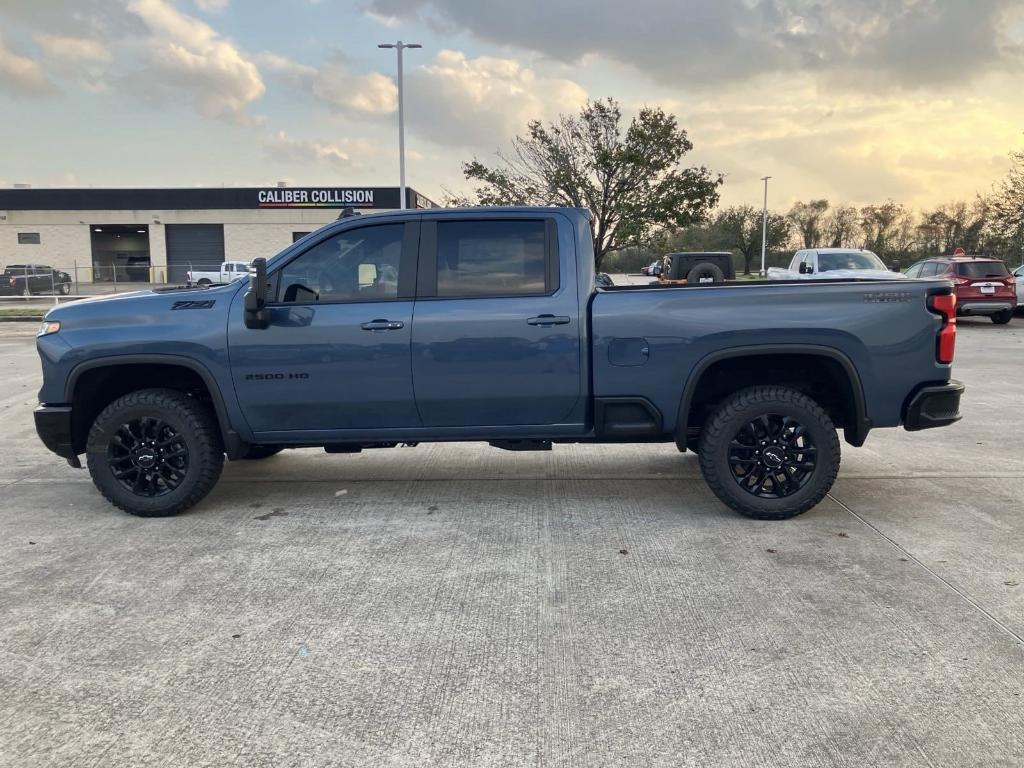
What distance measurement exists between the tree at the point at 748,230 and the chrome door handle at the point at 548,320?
6008 cm

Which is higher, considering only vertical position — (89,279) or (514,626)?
(89,279)

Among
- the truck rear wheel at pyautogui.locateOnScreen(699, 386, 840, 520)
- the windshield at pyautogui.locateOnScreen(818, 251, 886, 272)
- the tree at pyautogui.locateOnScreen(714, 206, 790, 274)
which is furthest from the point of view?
the tree at pyautogui.locateOnScreen(714, 206, 790, 274)

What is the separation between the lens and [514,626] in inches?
144

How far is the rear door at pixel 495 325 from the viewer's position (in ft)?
16.4

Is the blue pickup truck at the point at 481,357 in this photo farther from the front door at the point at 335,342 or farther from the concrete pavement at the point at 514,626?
the concrete pavement at the point at 514,626

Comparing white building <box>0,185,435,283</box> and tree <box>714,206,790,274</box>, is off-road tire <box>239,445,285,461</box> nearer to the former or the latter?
white building <box>0,185,435,283</box>

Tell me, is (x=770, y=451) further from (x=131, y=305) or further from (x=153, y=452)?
(x=131, y=305)

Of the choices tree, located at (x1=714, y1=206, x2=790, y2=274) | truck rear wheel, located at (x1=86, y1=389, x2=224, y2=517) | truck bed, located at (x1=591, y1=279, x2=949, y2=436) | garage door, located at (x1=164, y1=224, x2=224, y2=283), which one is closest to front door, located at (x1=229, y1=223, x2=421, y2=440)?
truck rear wheel, located at (x1=86, y1=389, x2=224, y2=517)

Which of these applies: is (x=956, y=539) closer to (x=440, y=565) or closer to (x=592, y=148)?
(x=440, y=565)

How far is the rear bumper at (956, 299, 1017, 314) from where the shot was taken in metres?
19.1

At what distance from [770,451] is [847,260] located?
625 inches

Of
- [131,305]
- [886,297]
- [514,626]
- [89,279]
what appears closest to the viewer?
[514,626]

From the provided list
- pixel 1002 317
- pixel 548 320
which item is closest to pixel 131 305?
pixel 548 320

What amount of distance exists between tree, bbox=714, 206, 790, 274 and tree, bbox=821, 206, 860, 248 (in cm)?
325
